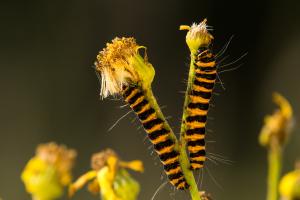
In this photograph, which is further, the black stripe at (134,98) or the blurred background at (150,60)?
the blurred background at (150,60)

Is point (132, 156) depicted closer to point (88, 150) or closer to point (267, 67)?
point (88, 150)

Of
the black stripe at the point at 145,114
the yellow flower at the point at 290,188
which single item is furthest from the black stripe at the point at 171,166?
the yellow flower at the point at 290,188

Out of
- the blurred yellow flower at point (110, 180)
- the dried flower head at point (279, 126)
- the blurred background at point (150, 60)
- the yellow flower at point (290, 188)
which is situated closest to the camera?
the yellow flower at point (290, 188)

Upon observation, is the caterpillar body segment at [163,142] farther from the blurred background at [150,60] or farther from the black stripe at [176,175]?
the blurred background at [150,60]

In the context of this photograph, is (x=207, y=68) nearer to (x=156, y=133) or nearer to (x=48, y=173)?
(x=156, y=133)

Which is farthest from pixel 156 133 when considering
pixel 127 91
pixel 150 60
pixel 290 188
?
pixel 150 60

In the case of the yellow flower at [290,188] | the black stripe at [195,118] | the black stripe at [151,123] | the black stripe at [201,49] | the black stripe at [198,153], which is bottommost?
the yellow flower at [290,188]

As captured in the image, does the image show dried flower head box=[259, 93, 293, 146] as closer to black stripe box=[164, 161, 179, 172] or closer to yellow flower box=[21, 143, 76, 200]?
black stripe box=[164, 161, 179, 172]
